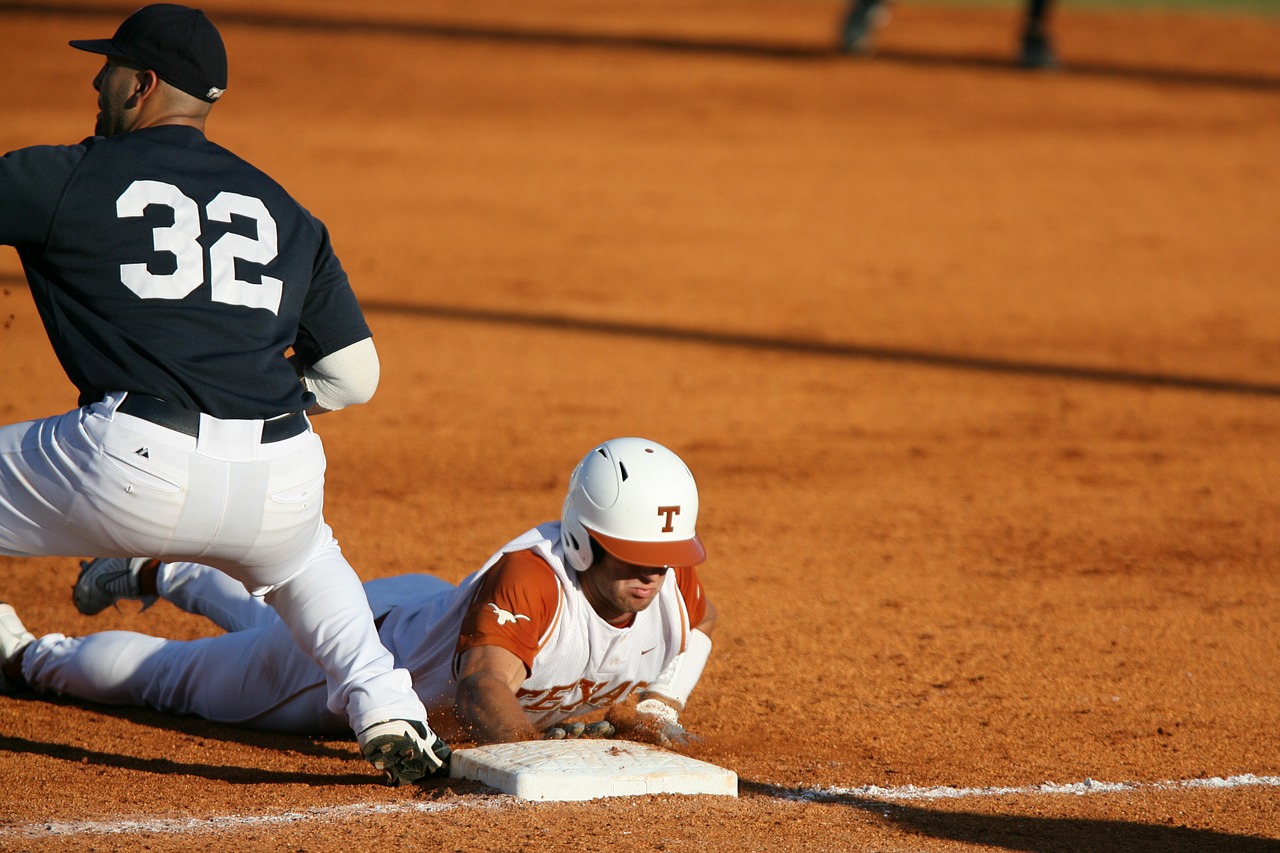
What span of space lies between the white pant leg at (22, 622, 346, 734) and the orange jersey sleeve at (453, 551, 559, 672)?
24.7 inches

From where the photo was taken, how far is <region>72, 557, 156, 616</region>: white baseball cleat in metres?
5.07

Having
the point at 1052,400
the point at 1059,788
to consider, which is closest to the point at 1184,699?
the point at 1059,788

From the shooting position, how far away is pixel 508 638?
4.10 meters

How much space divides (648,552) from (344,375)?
3.03 feet

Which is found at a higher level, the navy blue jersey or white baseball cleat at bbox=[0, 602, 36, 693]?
the navy blue jersey

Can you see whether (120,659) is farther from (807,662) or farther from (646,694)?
(807,662)

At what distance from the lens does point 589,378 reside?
921 cm

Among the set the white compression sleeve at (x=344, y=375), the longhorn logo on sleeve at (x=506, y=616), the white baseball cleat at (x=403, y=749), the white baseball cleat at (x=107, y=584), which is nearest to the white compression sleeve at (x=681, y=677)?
the longhorn logo on sleeve at (x=506, y=616)

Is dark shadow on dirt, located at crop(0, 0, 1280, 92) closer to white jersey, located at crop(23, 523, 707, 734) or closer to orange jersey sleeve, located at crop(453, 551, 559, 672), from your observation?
white jersey, located at crop(23, 523, 707, 734)

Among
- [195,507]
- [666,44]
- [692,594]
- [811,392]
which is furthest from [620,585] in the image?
[666,44]

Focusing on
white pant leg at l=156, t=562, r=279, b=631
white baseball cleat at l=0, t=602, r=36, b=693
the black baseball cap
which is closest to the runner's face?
white pant leg at l=156, t=562, r=279, b=631

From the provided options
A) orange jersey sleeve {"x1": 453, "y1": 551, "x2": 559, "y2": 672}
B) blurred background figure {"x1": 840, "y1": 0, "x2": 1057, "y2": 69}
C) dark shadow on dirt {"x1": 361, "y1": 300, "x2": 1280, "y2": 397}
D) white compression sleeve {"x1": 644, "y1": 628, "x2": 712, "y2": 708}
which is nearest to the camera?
orange jersey sleeve {"x1": 453, "y1": 551, "x2": 559, "y2": 672}

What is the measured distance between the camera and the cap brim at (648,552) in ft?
13.7

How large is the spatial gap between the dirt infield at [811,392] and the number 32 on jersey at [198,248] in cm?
124
